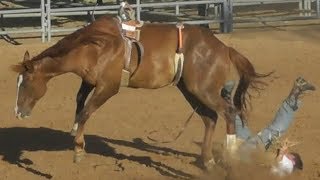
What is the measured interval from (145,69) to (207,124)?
0.87 metres

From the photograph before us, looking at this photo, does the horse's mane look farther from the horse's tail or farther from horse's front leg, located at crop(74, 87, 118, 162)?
the horse's tail

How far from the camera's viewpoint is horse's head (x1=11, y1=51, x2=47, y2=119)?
20.8ft

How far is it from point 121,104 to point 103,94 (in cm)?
358

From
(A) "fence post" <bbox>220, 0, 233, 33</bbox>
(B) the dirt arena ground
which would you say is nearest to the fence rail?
(A) "fence post" <bbox>220, 0, 233, 33</bbox>

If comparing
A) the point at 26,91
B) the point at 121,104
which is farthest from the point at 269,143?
the point at 121,104

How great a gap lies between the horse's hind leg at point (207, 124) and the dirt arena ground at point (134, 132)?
11 cm

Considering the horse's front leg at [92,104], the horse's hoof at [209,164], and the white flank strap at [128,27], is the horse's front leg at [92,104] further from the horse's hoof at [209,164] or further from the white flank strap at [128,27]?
the horse's hoof at [209,164]

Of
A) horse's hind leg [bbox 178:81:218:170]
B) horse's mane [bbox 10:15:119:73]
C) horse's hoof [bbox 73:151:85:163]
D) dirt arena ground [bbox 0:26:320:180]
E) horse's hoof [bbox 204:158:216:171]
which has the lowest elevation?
dirt arena ground [bbox 0:26:320:180]

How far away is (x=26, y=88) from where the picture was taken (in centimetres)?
634

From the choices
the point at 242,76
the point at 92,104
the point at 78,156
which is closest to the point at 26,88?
the point at 92,104

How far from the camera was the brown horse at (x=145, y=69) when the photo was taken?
6410 mm

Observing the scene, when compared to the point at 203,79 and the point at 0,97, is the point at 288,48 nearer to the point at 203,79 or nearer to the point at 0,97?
the point at 0,97

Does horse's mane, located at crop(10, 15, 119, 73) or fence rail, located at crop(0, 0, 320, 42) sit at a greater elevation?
horse's mane, located at crop(10, 15, 119, 73)

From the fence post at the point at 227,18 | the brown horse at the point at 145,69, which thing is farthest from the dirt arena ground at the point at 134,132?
the fence post at the point at 227,18
